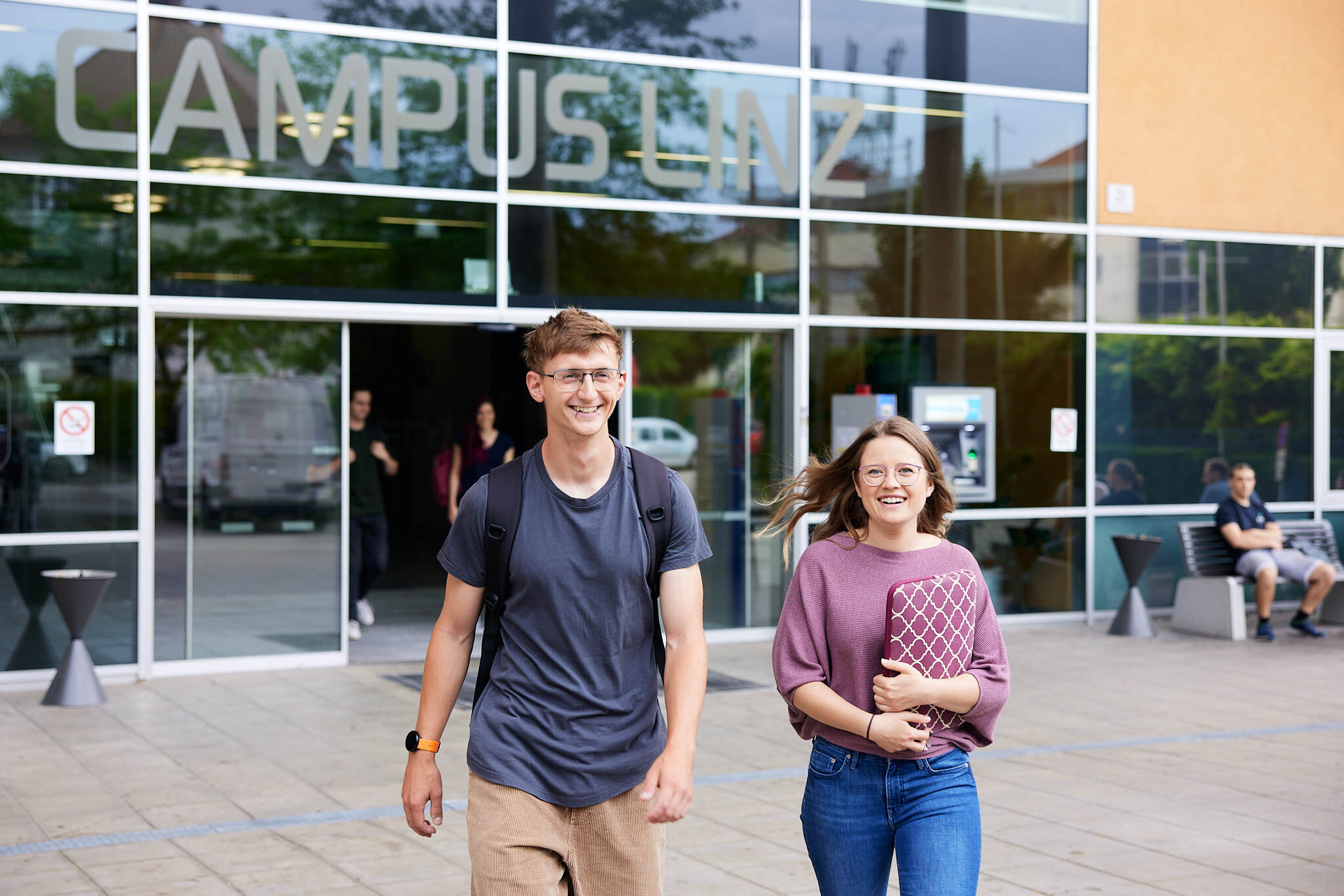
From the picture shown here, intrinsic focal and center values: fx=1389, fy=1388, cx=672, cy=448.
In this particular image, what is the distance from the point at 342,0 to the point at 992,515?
20.4ft

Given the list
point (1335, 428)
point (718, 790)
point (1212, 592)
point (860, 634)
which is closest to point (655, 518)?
point (860, 634)

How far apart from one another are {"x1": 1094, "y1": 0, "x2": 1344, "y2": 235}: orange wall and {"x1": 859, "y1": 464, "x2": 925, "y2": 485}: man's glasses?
9.10 m

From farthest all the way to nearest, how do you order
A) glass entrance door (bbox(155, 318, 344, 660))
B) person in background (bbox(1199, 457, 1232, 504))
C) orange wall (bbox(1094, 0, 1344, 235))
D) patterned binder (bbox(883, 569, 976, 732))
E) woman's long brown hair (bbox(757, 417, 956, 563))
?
person in background (bbox(1199, 457, 1232, 504)) < orange wall (bbox(1094, 0, 1344, 235)) < glass entrance door (bbox(155, 318, 344, 660)) < woman's long brown hair (bbox(757, 417, 956, 563)) < patterned binder (bbox(883, 569, 976, 732))

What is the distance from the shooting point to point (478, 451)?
10.7 m

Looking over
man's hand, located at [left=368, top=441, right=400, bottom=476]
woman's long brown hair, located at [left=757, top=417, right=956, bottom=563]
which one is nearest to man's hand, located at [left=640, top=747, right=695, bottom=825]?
woman's long brown hair, located at [left=757, top=417, right=956, bottom=563]

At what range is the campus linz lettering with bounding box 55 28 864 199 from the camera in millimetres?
8727

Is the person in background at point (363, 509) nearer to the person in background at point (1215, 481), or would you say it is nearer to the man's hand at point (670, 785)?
the person in background at point (1215, 481)

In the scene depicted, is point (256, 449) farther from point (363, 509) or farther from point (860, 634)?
point (860, 634)

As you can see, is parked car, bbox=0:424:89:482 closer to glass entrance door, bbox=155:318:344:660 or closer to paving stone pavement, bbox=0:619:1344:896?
glass entrance door, bbox=155:318:344:660

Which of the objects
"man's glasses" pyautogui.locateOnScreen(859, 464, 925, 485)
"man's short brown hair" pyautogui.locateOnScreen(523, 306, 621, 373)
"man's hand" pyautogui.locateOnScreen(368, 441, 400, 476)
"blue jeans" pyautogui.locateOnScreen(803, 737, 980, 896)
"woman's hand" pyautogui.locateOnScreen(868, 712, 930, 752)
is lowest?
"blue jeans" pyautogui.locateOnScreen(803, 737, 980, 896)

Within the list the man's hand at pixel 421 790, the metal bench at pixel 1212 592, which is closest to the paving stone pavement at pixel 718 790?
the metal bench at pixel 1212 592

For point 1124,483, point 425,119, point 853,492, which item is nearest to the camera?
point 853,492

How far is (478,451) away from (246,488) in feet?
6.68

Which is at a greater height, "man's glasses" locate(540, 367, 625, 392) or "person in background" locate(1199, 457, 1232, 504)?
"man's glasses" locate(540, 367, 625, 392)
